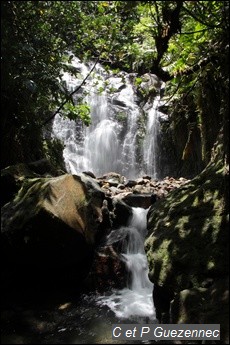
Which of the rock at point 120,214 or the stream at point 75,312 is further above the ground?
the rock at point 120,214

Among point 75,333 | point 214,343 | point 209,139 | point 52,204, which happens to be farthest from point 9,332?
point 209,139

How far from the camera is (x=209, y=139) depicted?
7.60 meters

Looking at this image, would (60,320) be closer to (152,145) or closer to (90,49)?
(90,49)

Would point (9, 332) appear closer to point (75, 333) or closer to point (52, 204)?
point (75, 333)

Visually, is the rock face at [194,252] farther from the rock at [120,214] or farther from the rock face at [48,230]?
the rock at [120,214]

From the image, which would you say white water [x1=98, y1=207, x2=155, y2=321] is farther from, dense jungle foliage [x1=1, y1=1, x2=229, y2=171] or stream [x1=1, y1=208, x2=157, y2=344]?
dense jungle foliage [x1=1, y1=1, x2=229, y2=171]

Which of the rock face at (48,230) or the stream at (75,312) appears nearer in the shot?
the stream at (75,312)

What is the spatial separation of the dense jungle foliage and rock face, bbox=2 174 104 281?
196 centimetres

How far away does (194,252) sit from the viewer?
14.4ft

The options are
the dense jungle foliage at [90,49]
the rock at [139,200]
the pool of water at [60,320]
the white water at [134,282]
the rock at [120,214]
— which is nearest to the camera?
the pool of water at [60,320]

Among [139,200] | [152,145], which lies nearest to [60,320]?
[139,200]

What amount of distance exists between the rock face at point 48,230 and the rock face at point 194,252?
136 cm

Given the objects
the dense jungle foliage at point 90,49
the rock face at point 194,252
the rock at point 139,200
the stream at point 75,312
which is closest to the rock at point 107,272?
the stream at point 75,312

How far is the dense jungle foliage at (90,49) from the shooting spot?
199 inches
